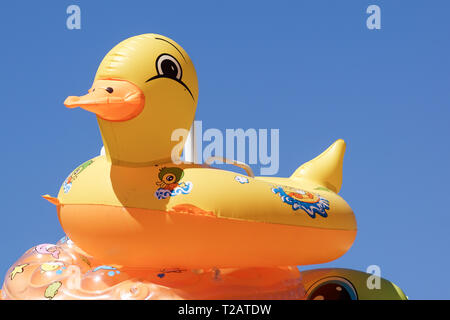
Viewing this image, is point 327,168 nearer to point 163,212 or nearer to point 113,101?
point 163,212

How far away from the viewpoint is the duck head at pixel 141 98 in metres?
5.65

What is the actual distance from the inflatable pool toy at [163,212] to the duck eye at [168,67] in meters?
0.01

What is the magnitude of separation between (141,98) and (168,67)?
416mm

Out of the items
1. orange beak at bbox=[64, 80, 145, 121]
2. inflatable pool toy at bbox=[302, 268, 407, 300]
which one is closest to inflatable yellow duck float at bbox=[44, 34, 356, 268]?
orange beak at bbox=[64, 80, 145, 121]

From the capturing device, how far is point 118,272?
5.95 metres

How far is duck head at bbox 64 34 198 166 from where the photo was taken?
18.5 feet

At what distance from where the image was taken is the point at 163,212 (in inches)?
220

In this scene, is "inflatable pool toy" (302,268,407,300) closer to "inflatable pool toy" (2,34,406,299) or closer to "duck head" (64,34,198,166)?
"inflatable pool toy" (2,34,406,299)

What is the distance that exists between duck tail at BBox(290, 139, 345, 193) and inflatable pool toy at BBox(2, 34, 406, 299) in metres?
0.75
